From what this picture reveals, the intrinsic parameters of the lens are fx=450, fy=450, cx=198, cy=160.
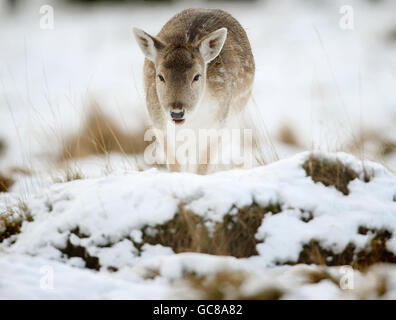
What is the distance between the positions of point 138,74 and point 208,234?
1005 cm

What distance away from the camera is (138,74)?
12.7 m

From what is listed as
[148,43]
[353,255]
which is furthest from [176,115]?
[353,255]

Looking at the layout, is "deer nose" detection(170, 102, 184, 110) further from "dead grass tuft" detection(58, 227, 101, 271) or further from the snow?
"dead grass tuft" detection(58, 227, 101, 271)

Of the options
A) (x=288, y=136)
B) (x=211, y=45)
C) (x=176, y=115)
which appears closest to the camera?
(x=176, y=115)

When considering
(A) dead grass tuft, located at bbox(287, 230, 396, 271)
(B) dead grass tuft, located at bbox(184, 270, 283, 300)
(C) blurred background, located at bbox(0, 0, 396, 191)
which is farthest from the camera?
(C) blurred background, located at bbox(0, 0, 396, 191)

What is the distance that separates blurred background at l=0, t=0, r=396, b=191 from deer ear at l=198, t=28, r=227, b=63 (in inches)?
37.9

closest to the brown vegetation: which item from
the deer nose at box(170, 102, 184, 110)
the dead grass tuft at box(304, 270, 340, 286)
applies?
the deer nose at box(170, 102, 184, 110)

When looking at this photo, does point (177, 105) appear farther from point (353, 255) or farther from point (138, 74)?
point (138, 74)

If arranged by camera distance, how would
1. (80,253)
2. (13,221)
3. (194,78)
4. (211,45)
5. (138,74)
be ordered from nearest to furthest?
(80,253), (13,221), (194,78), (211,45), (138,74)

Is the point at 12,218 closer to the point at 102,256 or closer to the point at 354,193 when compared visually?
the point at 102,256

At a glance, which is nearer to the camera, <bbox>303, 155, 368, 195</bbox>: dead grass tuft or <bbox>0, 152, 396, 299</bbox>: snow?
<bbox>0, 152, 396, 299</bbox>: snow

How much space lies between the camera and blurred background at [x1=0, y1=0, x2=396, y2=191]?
6.98 meters

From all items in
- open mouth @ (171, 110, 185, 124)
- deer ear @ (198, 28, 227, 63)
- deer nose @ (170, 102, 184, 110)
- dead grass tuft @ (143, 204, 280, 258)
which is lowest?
dead grass tuft @ (143, 204, 280, 258)
